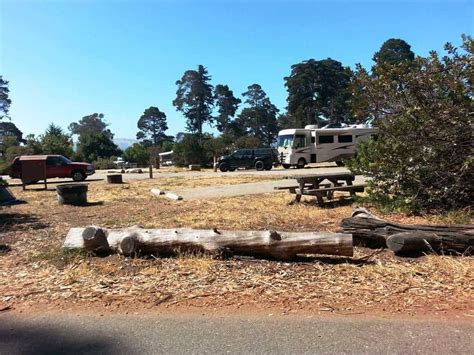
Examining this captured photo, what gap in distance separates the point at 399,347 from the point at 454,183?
17.9 ft

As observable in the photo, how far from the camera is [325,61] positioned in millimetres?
72438

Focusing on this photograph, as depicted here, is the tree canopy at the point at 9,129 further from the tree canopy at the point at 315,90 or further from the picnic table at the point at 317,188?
the picnic table at the point at 317,188

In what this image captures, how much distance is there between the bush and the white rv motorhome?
23151 millimetres

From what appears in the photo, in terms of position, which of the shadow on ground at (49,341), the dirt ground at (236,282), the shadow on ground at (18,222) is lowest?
the shadow on ground at (49,341)

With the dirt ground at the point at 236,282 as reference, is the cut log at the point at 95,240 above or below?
above

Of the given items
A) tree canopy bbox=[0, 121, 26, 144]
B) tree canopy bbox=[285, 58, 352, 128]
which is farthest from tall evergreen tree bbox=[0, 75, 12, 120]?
tree canopy bbox=[285, 58, 352, 128]

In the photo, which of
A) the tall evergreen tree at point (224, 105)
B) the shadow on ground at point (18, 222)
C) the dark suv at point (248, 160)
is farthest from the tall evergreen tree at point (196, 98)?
the shadow on ground at point (18, 222)

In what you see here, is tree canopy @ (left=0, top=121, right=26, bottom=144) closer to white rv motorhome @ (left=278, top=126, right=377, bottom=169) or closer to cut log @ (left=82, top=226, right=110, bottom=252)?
white rv motorhome @ (left=278, top=126, right=377, bottom=169)

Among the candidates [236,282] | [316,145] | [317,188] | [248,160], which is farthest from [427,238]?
[248,160]

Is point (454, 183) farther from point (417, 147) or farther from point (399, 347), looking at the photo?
point (399, 347)

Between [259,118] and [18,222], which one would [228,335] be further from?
[259,118]

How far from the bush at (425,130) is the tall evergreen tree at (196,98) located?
7439 centimetres

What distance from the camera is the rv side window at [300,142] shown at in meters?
32.2

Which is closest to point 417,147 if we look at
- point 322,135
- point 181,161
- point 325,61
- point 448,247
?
point 448,247
